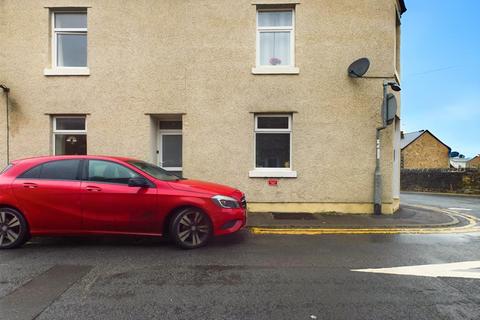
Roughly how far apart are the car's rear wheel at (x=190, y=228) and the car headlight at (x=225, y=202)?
311 mm

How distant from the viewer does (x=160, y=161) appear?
10.4 m

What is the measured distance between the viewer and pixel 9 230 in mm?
→ 6086

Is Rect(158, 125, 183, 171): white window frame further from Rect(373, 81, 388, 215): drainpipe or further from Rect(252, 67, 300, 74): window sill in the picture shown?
Rect(373, 81, 388, 215): drainpipe

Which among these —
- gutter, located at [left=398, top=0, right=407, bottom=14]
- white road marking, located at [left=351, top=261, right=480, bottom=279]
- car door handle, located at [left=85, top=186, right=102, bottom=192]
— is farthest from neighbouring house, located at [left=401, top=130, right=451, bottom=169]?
car door handle, located at [left=85, top=186, right=102, bottom=192]

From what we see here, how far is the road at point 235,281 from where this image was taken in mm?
3646

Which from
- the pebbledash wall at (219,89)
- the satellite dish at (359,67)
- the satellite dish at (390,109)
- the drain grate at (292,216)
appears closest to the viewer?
the drain grate at (292,216)

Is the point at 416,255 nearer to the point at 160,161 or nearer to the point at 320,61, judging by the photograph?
the point at 320,61

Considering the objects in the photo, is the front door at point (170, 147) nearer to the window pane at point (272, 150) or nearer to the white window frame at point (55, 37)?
the window pane at point (272, 150)

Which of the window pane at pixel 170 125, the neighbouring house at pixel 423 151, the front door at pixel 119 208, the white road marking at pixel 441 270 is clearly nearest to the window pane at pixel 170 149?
the window pane at pixel 170 125

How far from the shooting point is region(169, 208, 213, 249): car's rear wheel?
5980mm

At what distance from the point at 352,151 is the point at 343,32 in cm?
325

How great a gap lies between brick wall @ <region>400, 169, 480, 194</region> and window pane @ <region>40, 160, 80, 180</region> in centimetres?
2341

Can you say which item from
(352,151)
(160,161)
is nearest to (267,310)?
(352,151)

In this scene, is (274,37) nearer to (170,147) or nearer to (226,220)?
(170,147)
